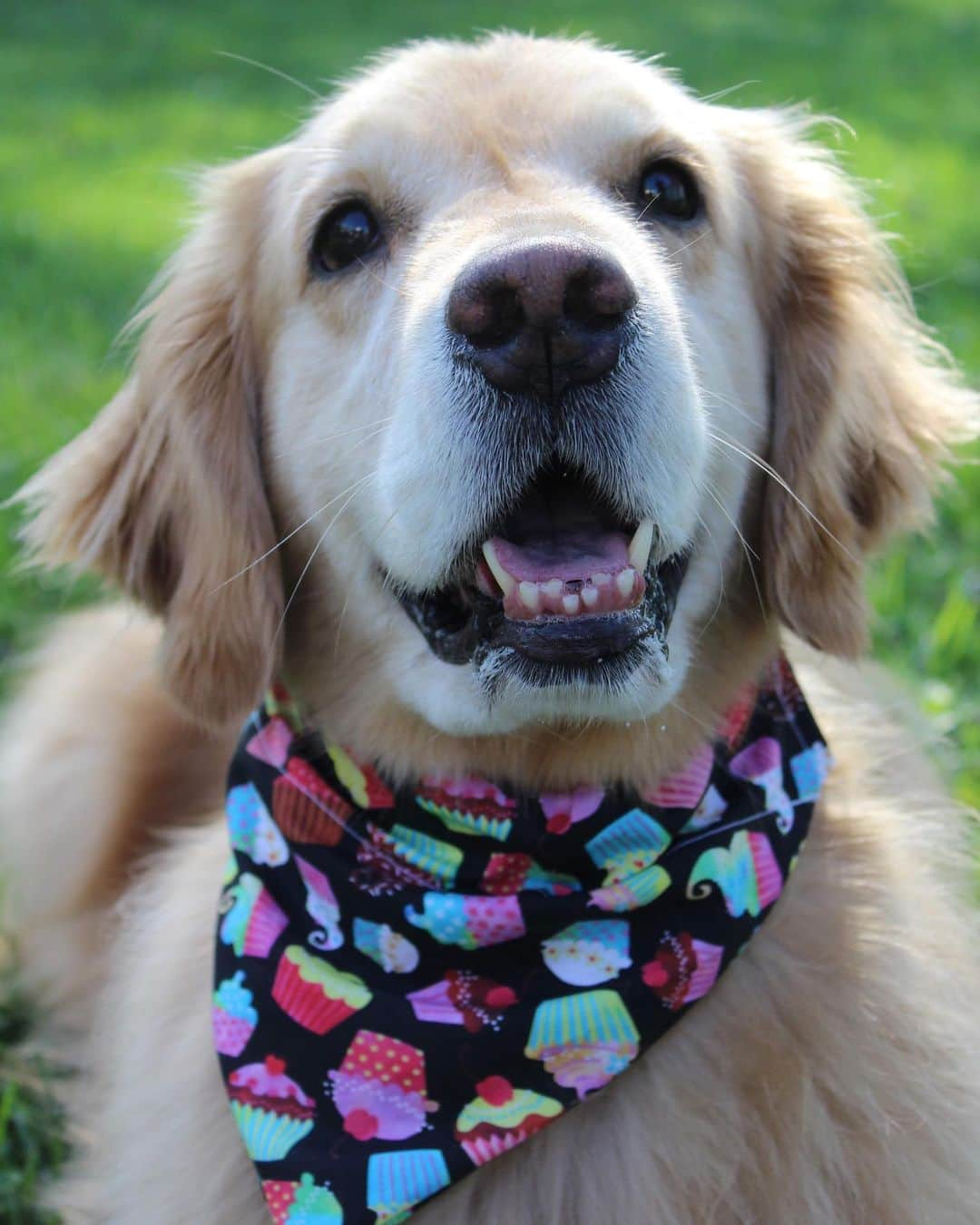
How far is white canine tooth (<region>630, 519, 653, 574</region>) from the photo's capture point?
7.64ft

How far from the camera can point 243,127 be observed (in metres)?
12.1

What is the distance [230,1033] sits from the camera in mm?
2670

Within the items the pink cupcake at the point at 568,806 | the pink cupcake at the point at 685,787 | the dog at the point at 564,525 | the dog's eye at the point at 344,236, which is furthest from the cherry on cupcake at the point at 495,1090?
the dog's eye at the point at 344,236

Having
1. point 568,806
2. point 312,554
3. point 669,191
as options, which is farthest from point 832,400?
point 312,554

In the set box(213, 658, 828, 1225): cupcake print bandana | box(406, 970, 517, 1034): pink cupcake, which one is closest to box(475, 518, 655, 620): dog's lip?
box(213, 658, 828, 1225): cupcake print bandana

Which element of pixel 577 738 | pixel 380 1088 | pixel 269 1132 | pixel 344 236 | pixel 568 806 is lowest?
pixel 269 1132

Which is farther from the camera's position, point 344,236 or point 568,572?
point 344,236

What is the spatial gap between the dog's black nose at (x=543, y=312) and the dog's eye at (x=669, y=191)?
2.28 ft

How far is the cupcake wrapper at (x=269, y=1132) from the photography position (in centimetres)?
255

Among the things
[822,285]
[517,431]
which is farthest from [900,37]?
[517,431]

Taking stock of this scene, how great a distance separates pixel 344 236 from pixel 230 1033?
5.36 feet

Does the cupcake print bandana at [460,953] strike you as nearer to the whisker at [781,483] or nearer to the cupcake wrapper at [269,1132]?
the cupcake wrapper at [269,1132]

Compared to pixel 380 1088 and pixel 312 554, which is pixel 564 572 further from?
pixel 380 1088

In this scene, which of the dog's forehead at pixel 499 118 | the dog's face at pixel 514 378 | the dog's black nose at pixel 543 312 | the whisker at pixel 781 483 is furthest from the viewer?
the dog's forehead at pixel 499 118
